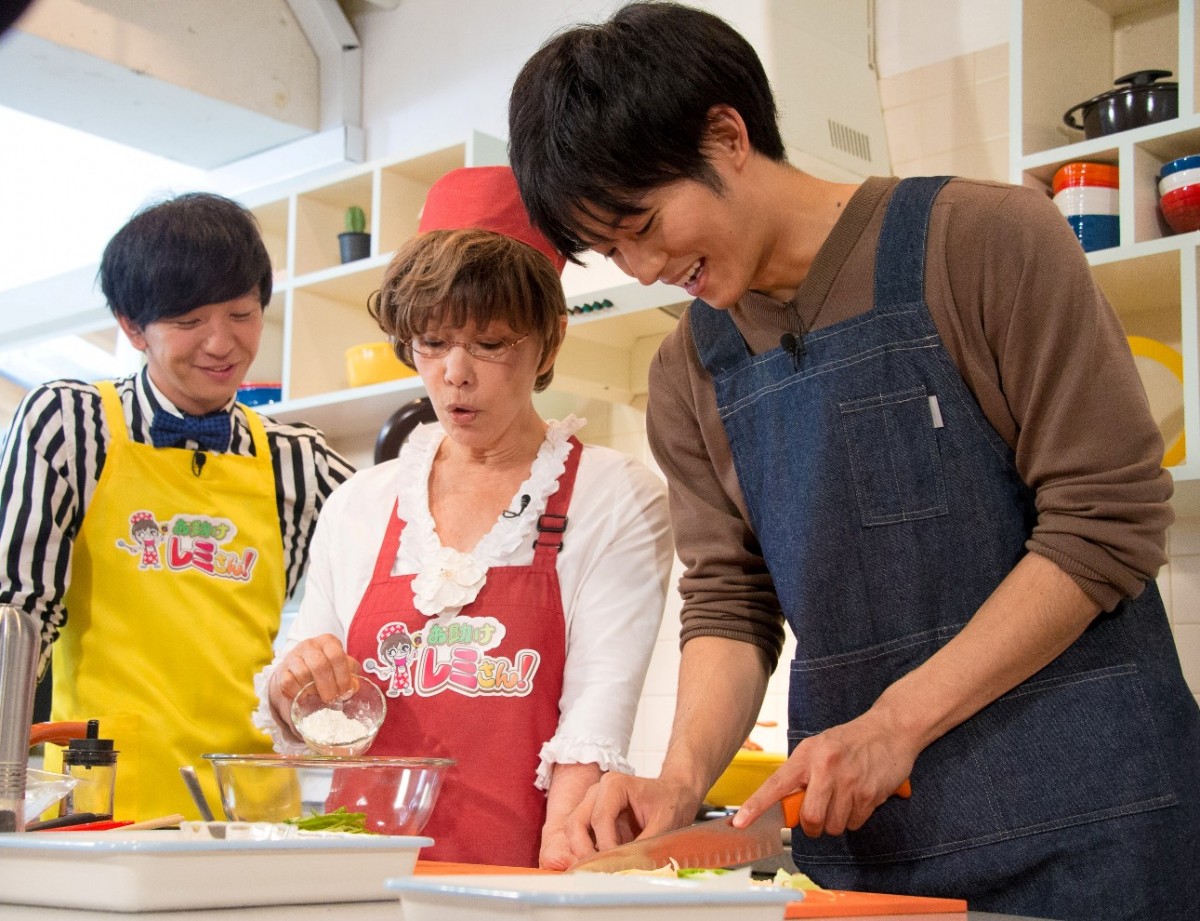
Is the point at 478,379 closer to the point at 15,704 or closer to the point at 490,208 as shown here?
the point at 490,208

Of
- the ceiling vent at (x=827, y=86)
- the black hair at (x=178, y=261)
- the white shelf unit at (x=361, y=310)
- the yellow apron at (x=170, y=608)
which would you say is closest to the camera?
the yellow apron at (x=170, y=608)

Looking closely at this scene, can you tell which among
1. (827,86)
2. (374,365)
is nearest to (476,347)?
(827,86)

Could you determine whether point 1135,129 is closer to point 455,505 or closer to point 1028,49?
point 1028,49

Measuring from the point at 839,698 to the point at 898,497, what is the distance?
209 millimetres

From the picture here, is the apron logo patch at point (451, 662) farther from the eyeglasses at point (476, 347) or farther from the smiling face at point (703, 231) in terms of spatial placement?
the smiling face at point (703, 231)

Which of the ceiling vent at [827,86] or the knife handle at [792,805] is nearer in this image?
the knife handle at [792,805]

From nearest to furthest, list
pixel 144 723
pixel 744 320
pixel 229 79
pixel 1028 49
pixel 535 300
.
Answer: pixel 744 320, pixel 535 300, pixel 144 723, pixel 1028 49, pixel 229 79

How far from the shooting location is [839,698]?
1.33 m

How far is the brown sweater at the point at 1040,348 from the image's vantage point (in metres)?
1.17

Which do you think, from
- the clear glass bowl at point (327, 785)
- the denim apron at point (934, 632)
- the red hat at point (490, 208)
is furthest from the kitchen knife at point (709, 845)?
the red hat at point (490, 208)

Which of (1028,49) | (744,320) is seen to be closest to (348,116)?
(1028,49)

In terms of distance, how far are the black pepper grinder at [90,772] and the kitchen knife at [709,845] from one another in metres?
0.55

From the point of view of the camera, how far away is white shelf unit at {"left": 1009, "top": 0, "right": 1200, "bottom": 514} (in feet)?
7.22

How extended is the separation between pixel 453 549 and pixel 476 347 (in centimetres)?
A: 25
